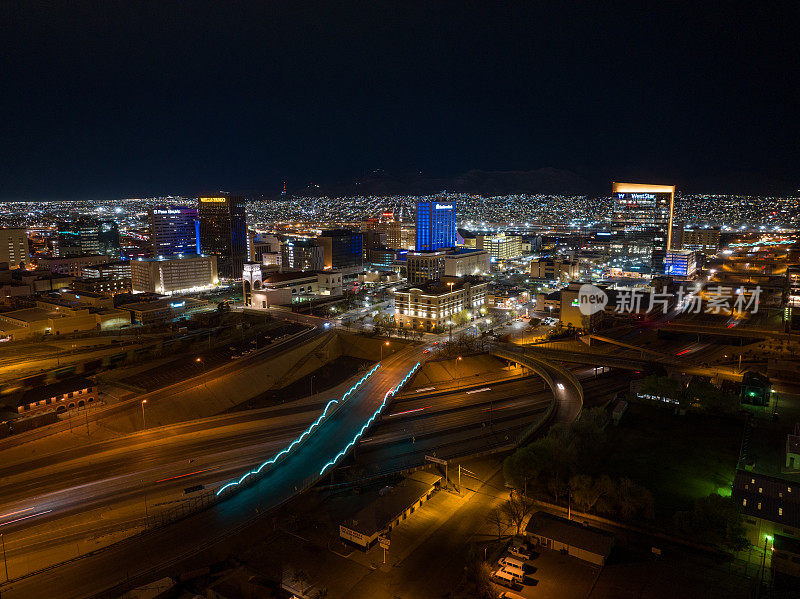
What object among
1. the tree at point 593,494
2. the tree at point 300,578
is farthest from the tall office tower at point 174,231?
the tree at point 593,494

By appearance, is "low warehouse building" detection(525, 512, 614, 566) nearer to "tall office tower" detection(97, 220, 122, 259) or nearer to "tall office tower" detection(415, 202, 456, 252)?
"tall office tower" detection(415, 202, 456, 252)

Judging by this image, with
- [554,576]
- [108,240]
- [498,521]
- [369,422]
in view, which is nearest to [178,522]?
[369,422]

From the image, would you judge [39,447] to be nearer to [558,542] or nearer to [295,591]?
[295,591]

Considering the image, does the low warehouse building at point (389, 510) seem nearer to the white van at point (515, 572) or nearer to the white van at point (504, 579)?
the white van at point (504, 579)

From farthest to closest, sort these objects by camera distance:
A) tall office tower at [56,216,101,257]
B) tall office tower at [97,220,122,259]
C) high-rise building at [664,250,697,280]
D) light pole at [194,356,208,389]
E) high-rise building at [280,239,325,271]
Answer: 1. tall office tower at [97,220,122,259]
2. tall office tower at [56,216,101,257]
3. high-rise building at [280,239,325,271]
4. high-rise building at [664,250,697,280]
5. light pole at [194,356,208,389]

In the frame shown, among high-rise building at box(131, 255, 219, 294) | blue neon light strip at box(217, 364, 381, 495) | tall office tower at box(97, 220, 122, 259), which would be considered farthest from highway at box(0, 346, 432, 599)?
tall office tower at box(97, 220, 122, 259)

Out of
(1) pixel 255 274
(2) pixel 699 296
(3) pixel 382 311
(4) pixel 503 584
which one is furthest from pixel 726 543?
(1) pixel 255 274
